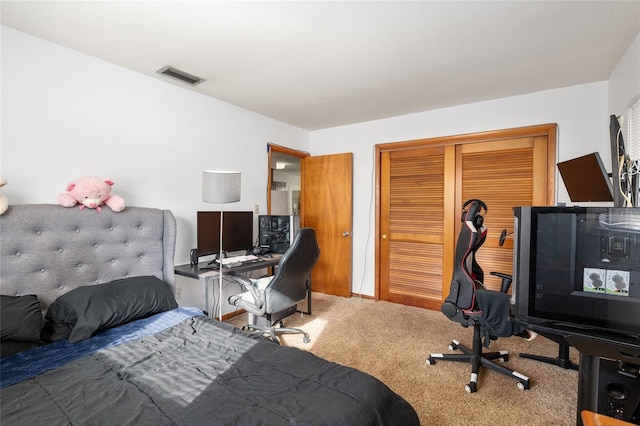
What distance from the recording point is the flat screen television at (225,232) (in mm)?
2807

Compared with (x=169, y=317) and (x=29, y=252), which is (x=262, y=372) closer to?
(x=169, y=317)

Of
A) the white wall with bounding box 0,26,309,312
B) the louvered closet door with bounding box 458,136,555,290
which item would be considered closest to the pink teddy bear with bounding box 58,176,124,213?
the white wall with bounding box 0,26,309,312

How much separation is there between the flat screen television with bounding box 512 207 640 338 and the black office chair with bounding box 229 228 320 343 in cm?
153

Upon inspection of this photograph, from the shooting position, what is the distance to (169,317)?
77.7 inches

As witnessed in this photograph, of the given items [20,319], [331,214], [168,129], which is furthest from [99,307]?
[331,214]

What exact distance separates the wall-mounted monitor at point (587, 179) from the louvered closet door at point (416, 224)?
1.52 m

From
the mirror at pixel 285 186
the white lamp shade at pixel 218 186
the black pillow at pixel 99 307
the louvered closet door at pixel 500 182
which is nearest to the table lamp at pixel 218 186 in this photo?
the white lamp shade at pixel 218 186

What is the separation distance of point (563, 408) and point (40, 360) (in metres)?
2.99

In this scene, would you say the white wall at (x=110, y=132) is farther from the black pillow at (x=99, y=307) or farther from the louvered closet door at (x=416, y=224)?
the louvered closet door at (x=416, y=224)

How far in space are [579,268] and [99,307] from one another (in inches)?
101

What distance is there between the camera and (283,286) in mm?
2502

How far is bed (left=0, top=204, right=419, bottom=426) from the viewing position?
1089 mm

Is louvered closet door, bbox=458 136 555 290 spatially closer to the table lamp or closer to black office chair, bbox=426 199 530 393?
black office chair, bbox=426 199 530 393

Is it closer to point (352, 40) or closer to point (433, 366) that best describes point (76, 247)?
point (352, 40)
